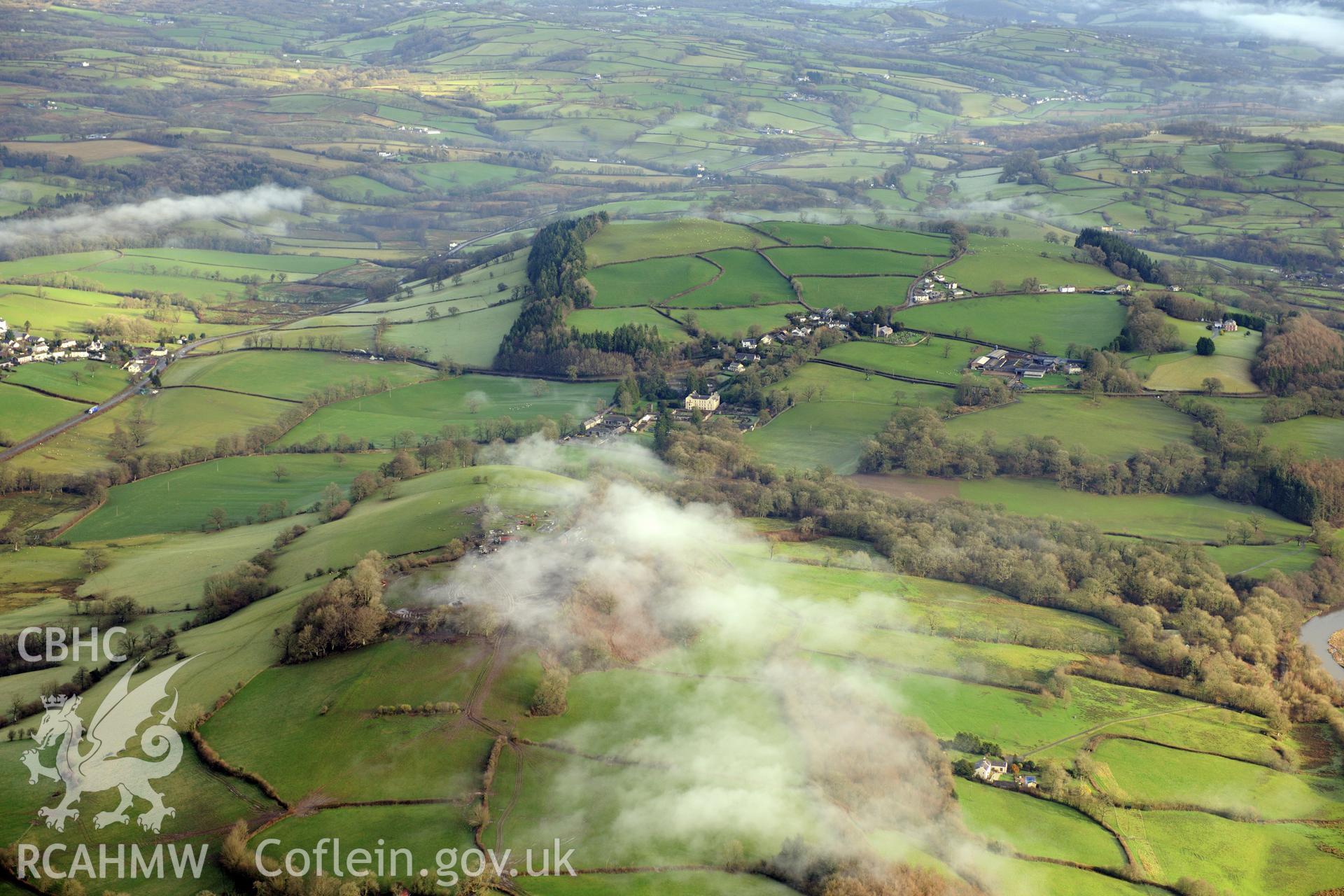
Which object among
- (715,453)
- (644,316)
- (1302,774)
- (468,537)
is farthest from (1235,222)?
(468,537)

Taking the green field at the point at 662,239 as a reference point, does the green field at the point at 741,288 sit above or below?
below

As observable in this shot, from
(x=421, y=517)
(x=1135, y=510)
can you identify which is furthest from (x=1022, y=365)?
(x=421, y=517)

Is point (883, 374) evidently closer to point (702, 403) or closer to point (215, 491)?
point (702, 403)

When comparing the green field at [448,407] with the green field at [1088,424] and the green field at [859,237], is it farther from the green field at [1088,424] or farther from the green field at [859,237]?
the green field at [859,237]

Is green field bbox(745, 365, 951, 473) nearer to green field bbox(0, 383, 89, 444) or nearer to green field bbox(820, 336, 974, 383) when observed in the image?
green field bbox(820, 336, 974, 383)

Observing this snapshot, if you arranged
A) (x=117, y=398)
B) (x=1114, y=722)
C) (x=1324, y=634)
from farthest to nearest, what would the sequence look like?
(x=117, y=398), (x=1324, y=634), (x=1114, y=722)

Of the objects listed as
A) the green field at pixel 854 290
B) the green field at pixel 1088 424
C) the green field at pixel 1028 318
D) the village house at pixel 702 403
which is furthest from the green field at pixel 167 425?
the green field at pixel 1028 318

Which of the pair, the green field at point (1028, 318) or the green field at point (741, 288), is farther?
the green field at point (741, 288)

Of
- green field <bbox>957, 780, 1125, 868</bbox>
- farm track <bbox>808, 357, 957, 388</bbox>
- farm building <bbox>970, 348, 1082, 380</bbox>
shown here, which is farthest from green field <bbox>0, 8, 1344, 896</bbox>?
farm building <bbox>970, 348, 1082, 380</bbox>
